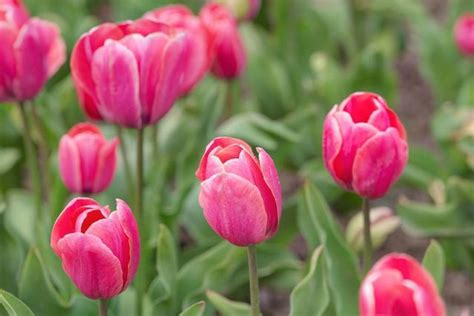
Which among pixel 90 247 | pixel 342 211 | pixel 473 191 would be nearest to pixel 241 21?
pixel 342 211

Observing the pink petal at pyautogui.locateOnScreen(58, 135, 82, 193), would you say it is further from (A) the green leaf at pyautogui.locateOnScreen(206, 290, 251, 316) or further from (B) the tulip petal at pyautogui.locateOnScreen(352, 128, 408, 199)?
(B) the tulip petal at pyautogui.locateOnScreen(352, 128, 408, 199)

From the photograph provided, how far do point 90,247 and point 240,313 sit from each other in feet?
1.32

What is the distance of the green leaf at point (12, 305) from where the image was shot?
1237mm

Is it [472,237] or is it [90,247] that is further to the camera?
[472,237]

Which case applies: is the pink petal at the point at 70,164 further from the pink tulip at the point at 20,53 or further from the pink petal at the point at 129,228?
the pink petal at the point at 129,228

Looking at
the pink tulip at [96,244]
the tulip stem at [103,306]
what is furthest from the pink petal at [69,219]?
the tulip stem at [103,306]

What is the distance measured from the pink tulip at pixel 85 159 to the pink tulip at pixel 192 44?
14 cm

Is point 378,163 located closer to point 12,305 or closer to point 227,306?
point 227,306

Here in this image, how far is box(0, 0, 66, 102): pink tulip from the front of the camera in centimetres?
148

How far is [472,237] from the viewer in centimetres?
198

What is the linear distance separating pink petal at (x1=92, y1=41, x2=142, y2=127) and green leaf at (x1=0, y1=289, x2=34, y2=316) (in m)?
0.28

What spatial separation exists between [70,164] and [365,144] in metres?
0.51

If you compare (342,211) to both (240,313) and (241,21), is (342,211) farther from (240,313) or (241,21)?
(240,313)

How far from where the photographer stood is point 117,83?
1.37 m
